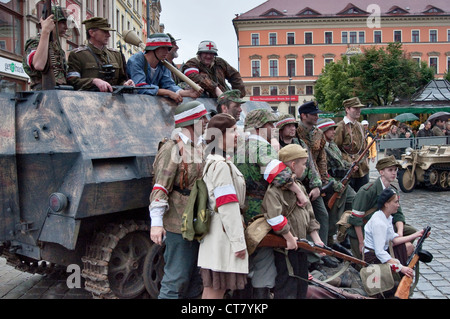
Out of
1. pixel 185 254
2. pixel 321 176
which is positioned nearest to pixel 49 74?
pixel 185 254

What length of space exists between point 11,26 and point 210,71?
12.2 m

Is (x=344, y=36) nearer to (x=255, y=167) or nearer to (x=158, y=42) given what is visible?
(x=158, y=42)

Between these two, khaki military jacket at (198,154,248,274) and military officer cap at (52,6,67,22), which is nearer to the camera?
khaki military jacket at (198,154,248,274)

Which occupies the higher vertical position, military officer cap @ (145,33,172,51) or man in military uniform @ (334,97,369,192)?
military officer cap @ (145,33,172,51)

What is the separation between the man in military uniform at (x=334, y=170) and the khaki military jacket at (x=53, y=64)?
3.06m

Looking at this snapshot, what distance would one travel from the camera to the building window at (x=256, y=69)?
6550 centimetres

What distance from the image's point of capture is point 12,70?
15273 mm

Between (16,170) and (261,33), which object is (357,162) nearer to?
(16,170)

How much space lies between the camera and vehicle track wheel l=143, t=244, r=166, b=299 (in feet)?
13.3

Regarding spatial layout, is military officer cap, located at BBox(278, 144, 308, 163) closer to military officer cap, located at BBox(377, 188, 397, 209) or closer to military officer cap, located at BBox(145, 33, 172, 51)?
military officer cap, located at BBox(377, 188, 397, 209)

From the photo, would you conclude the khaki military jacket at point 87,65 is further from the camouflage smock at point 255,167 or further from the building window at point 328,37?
the building window at point 328,37

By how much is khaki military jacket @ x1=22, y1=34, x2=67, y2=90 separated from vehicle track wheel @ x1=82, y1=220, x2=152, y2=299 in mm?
1786

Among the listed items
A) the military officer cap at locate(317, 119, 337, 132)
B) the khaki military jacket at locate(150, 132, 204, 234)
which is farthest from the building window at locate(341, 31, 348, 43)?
the khaki military jacket at locate(150, 132, 204, 234)

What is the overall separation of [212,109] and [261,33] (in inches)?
2405
